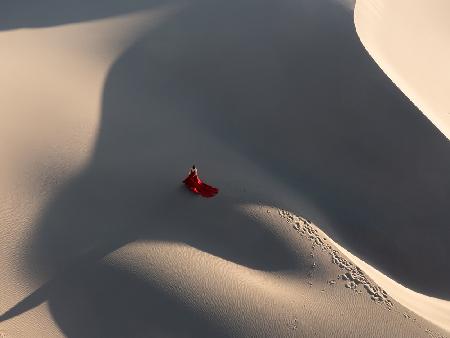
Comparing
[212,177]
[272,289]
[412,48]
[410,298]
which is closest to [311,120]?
[212,177]

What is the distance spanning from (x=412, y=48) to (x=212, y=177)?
339 inches

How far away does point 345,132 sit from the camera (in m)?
10.7

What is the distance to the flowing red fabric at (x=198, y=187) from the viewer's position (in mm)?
8928

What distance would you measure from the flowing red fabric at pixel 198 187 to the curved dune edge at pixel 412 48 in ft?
19.5

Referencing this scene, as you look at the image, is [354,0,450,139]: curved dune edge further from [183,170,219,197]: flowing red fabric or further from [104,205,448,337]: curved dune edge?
[183,170,219,197]: flowing red fabric

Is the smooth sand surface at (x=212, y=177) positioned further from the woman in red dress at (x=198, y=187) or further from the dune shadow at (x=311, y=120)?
the woman in red dress at (x=198, y=187)

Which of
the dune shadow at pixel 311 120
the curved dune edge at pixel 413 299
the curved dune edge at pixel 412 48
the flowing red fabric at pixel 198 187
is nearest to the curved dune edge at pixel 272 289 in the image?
the curved dune edge at pixel 413 299

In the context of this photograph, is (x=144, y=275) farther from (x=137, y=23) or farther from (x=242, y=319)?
(x=137, y=23)

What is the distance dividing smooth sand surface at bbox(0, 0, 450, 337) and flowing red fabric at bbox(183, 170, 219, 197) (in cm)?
18

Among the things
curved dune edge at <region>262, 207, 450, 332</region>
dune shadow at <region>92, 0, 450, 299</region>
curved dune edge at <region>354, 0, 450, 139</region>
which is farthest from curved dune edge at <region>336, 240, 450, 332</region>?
curved dune edge at <region>354, 0, 450, 139</region>

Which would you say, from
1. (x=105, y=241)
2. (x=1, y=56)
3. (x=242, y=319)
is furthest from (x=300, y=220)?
(x=1, y=56)

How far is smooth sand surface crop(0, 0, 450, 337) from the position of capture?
7238mm

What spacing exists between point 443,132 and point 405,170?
4.93ft

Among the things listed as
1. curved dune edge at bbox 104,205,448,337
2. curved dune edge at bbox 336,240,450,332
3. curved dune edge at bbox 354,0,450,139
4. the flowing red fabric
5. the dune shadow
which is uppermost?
curved dune edge at bbox 354,0,450,139
